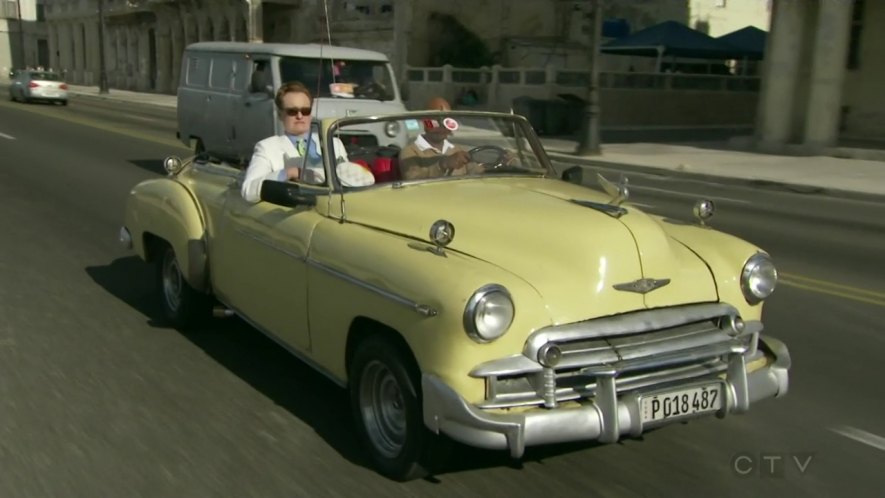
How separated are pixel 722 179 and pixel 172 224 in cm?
1447

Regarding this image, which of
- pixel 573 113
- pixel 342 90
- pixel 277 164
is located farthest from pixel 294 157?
pixel 573 113

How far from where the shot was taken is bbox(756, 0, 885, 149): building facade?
75.5 ft

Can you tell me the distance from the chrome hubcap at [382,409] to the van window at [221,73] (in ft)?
36.9

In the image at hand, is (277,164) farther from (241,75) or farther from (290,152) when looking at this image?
(241,75)

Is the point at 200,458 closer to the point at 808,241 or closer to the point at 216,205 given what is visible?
the point at 216,205

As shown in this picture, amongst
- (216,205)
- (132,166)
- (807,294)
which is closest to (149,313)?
(216,205)

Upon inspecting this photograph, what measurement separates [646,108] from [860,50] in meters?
9.32

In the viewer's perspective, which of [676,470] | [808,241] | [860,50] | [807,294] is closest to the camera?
[676,470]

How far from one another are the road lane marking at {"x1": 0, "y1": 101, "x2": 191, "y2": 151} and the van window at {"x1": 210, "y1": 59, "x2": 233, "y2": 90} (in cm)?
405

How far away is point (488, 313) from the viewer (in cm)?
363

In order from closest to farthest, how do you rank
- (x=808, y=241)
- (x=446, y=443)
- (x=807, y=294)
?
(x=446, y=443) → (x=807, y=294) → (x=808, y=241)

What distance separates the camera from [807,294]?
7.80 m

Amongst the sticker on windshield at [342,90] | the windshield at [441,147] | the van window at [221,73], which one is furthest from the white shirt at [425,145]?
the van window at [221,73]

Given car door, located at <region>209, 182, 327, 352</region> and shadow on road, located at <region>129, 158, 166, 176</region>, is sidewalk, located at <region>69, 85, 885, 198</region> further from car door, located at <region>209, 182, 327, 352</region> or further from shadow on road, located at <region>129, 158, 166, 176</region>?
car door, located at <region>209, 182, 327, 352</region>
